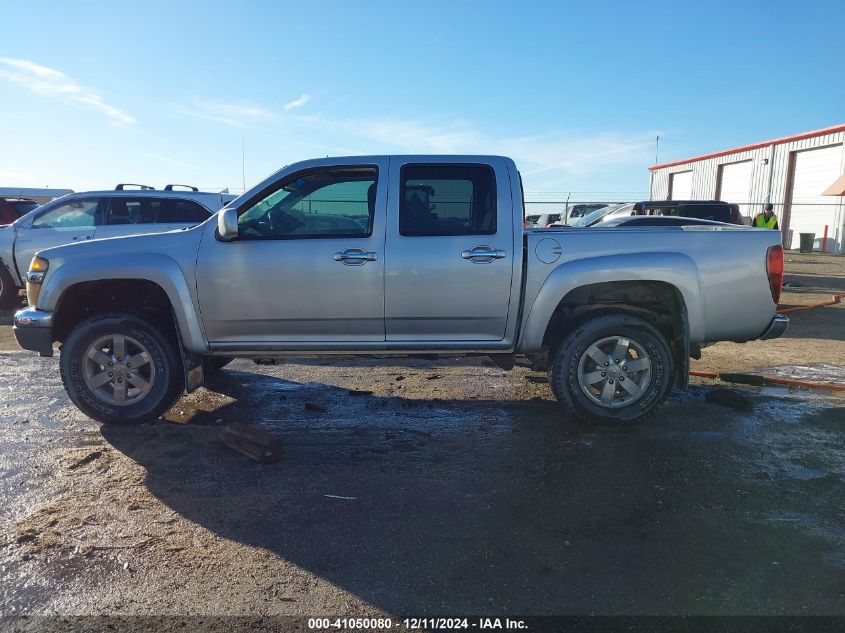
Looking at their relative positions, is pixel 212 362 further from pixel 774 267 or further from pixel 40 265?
pixel 774 267

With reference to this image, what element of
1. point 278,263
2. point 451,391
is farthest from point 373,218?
point 451,391

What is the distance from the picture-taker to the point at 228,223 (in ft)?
14.1

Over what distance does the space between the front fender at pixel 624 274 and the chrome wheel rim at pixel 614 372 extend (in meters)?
0.49

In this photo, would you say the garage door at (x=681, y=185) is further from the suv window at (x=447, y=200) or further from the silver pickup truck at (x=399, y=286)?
the suv window at (x=447, y=200)

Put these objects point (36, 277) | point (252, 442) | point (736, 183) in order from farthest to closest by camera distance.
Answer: point (736, 183) → point (36, 277) → point (252, 442)

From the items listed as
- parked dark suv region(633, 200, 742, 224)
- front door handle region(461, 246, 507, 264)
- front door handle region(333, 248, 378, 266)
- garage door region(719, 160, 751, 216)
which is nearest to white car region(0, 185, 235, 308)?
front door handle region(333, 248, 378, 266)

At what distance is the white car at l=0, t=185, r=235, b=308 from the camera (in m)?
9.49

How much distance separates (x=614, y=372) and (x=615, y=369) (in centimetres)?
3

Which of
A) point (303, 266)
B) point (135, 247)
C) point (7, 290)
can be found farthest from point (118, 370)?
point (7, 290)

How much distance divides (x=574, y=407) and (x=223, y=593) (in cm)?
292

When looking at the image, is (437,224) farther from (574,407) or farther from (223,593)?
(223,593)

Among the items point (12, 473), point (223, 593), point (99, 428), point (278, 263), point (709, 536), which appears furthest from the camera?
point (99, 428)

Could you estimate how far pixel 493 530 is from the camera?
125 inches

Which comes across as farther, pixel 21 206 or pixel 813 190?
pixel 813 190
